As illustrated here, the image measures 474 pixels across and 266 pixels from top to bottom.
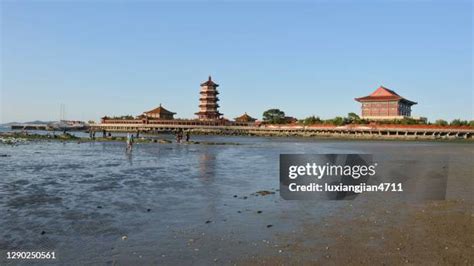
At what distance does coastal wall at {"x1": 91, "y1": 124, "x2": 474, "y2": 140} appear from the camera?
83250mm

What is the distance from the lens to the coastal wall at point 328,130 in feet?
273

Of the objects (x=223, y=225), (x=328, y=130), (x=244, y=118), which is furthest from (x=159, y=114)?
(x=223, y=225)

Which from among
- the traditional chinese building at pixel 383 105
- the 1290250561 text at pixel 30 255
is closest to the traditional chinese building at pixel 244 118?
the traditional chinese building at pixel 383 105

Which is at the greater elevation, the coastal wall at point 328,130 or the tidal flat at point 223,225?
the coastal wall at point 328,130

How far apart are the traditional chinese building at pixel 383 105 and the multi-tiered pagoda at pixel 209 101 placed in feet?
141

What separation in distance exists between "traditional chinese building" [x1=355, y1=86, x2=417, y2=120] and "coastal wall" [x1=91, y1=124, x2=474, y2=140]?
1469 centimetres

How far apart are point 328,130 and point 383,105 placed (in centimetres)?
1899

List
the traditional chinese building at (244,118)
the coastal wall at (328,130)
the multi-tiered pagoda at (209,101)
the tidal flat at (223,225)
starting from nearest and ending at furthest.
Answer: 1. the tidal flat at (223,225)
2. the coastal wall at (328,130)
3. the multi-tiered pagoda at (209,101)
4. the traditional chinese building at (244,118)

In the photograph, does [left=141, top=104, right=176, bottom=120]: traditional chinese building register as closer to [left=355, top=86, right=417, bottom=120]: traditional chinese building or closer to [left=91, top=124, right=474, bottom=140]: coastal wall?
[left=91, top=124, right=474, bottom=140]: coastal wall

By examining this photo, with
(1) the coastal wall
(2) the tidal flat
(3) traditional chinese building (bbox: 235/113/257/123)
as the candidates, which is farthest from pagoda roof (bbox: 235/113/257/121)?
(2) the tidal flat

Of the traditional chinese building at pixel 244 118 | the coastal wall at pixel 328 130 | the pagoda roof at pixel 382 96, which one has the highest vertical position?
the pagoda roof at pixel 382 96

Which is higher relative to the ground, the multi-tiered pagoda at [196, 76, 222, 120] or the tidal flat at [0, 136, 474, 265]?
the multi-tiered pagoda at [196, 76, 222, 120]

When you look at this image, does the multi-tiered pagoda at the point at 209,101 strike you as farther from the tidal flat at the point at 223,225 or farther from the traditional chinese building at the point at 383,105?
the tidal flat at the point at 223,225

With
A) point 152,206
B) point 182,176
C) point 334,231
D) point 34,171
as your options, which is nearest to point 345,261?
point 334,231
